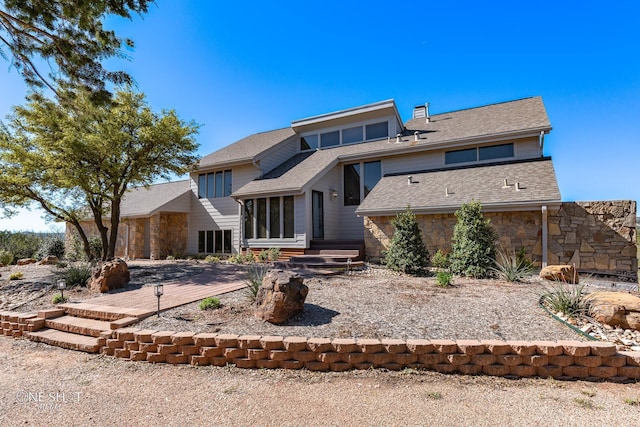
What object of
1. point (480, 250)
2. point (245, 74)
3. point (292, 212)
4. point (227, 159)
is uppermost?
point (245, 74)

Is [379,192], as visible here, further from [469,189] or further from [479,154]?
[479,154]

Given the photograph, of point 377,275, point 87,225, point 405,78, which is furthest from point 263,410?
point 87,225

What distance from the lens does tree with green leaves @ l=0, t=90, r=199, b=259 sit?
11094mm

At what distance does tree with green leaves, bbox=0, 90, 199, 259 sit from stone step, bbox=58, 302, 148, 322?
6193 mm

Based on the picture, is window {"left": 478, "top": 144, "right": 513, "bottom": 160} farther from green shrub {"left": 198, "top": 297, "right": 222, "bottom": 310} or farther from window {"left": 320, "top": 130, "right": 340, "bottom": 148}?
green shrub {"left": 198, "top": 297, "right": 222, "bottom": 310}

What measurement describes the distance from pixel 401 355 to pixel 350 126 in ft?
47.2

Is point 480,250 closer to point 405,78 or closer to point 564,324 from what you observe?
point 564,324

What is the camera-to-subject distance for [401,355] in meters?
3.93

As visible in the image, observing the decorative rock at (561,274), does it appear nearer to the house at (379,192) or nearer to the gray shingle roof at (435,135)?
the house at (379,192)

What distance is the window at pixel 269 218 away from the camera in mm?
13948

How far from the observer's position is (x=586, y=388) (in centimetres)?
347

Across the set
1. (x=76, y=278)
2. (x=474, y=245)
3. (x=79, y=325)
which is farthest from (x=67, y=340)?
(x=474, y=245)

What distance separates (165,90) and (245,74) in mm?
3381

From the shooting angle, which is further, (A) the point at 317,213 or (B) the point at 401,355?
(A) the point at 317,213
